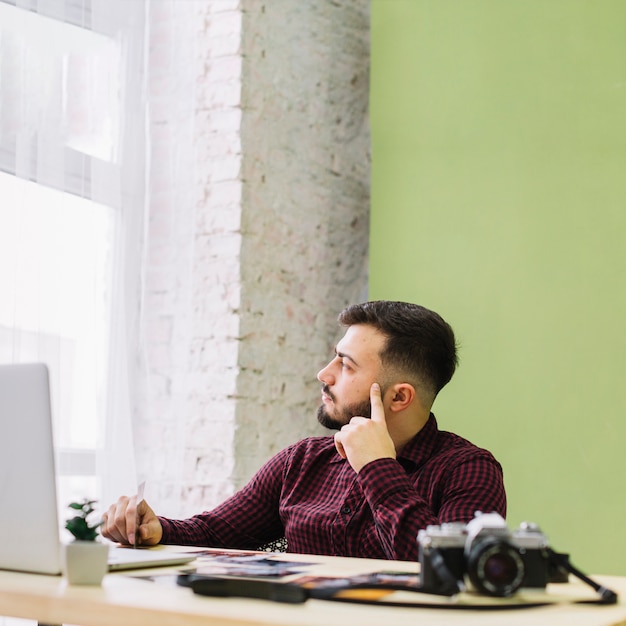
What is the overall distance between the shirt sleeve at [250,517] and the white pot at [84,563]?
944mm

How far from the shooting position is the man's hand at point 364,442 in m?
1.79

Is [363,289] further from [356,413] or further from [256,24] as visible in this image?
[356,413]

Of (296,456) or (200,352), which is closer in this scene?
(296,456)

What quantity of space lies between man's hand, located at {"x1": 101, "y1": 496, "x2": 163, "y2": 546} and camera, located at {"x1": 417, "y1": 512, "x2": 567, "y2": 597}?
2.63ft

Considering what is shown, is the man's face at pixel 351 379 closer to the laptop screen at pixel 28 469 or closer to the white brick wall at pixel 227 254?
the laptop screen at pixel 28 469

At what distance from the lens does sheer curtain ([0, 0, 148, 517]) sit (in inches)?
104

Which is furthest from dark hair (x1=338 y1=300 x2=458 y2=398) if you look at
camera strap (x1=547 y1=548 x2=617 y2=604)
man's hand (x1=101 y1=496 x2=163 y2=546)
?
camera strap (x1=547 y1=548 x2=617 y2=604)

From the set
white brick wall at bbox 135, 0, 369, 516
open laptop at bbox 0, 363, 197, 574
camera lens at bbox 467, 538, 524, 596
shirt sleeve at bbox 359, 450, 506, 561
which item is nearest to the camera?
camera lens at bbox 467, 538, 524, 596

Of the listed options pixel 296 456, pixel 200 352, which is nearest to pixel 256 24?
pixel 200 352

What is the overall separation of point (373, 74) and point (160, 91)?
32.2 inches

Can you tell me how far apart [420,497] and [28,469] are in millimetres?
766

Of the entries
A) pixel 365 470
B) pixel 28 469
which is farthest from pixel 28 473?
pixel 365 470

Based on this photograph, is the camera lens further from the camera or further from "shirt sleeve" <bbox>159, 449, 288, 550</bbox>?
"shirt sleeve" <bbox>159, 449, 288, 550</bbox>

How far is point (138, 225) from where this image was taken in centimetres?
310
